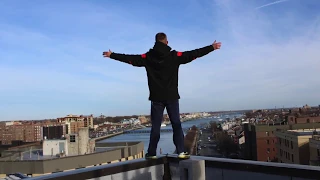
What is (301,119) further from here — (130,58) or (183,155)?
(130,58)

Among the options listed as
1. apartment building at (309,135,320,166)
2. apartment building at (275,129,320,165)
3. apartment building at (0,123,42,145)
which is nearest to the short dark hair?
apartment building at (309,135,320,166)

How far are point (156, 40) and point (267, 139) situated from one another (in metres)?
41.4

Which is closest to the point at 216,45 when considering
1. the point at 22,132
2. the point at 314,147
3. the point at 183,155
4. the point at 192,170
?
the point at 183,155

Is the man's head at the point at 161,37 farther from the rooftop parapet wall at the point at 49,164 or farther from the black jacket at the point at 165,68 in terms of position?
the rooftop parapet wall at the point at 49,164

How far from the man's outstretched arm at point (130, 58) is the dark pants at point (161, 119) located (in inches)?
21.5

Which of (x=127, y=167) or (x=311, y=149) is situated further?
(x=311, y=149)

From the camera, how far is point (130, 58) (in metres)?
4.39

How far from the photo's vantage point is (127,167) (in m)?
4.14

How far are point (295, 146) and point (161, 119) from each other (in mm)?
28513

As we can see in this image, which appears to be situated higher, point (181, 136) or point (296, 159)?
point (181, 136)

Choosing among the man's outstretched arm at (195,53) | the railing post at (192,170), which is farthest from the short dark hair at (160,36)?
the railing post at (192,170)

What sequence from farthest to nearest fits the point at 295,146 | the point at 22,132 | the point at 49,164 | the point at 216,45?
the point at 22,132 < the point at 295,146 < the point at 49,164 < the point at 216,45

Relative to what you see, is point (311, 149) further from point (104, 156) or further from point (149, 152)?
point (149, 152)

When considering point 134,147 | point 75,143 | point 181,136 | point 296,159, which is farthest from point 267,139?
point 181,136
